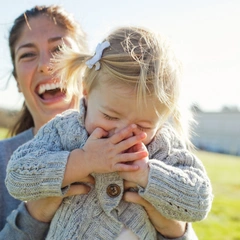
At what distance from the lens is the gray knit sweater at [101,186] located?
2.29 meters

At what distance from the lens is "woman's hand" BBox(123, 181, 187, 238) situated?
239 centimetres

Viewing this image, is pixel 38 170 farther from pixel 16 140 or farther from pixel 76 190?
pixel 16 140

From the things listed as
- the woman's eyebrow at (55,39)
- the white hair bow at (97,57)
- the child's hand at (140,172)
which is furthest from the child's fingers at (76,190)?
the woman's eyebrow at (55,39)

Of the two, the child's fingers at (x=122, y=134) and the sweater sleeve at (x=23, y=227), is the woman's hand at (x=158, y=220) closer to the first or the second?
the child's fingers at (x=122, y=134)

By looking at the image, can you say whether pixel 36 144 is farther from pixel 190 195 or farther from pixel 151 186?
pixel 190 195

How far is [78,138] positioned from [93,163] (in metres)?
0.23

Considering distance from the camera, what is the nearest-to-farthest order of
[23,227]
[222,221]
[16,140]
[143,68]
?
[143,68] → [23,227] → [16,140] → [222,221]

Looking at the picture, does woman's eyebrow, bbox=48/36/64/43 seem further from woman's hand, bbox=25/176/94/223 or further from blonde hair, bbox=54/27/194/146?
woman's hand, bbox=25/176/94/223

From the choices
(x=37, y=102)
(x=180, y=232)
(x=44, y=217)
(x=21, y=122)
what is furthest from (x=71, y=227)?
(x=21, y=122)

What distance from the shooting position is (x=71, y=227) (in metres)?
2.37

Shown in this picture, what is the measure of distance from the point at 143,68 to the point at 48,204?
91 cm

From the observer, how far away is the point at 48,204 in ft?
8.04

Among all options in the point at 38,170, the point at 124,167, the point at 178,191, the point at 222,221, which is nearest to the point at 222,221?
the point at 222,221

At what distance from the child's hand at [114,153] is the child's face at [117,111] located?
0.21ft
